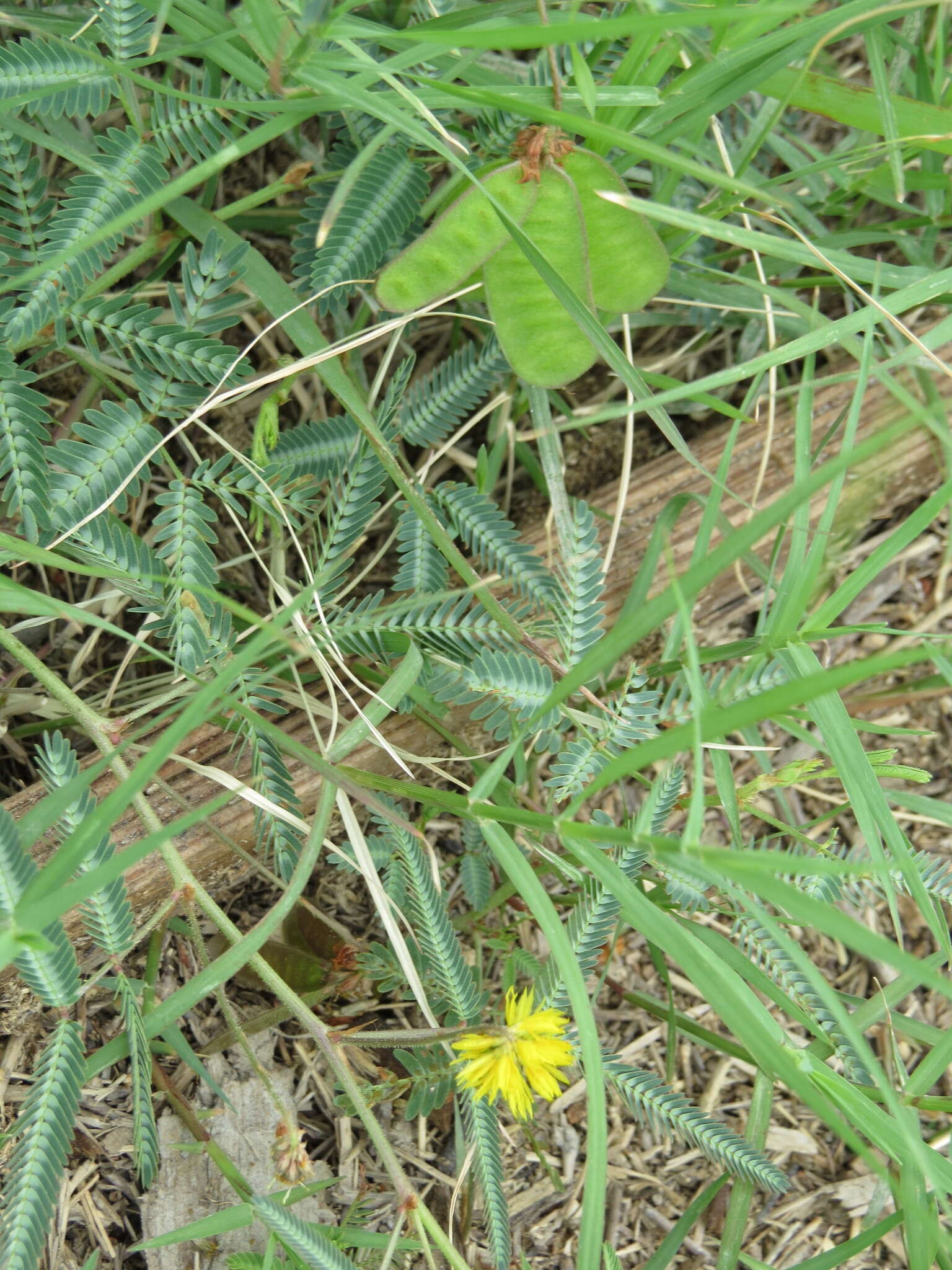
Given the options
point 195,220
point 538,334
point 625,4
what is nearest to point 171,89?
point 195,220

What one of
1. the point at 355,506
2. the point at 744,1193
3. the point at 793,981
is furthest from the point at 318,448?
the point at 744,1193

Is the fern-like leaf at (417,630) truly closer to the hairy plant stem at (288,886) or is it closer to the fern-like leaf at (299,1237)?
the hairy plant stem at (288,886)

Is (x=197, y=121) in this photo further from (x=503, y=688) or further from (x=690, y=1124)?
(x=690, y=1124)

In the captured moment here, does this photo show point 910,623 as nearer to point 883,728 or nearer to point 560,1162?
point 883,728

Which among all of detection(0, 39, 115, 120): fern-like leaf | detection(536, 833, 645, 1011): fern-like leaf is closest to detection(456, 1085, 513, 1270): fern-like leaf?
detection(536, 833, 645, 1011): fern-like leaf

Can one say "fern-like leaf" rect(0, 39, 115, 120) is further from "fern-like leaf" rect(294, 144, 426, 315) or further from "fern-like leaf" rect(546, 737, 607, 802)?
"fern-like leaf" rect(546, 737, 607, 802)

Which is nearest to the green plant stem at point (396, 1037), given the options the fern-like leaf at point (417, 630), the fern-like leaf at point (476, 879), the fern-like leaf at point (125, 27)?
the fern-like leaf at point (476, 879)
